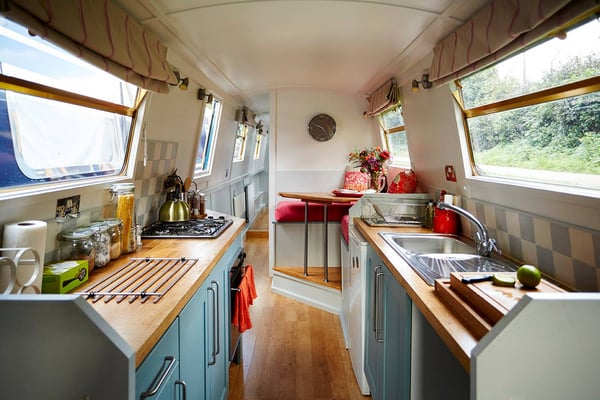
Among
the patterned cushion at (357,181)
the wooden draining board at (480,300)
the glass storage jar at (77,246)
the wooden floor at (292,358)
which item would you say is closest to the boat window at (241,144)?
the patterned cushion at (357,181)

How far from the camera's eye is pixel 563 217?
1.34 metres

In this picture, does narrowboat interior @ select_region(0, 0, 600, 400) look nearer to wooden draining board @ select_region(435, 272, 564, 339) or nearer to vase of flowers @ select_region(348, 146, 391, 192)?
wooden draining board @ select_region(435, 272, 564, 339)

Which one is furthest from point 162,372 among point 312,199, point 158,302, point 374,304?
point 312,199

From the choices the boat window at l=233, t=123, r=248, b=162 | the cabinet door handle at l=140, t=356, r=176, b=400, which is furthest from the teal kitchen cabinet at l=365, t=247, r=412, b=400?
the boat window at l=233, t=123, r=248, b=162

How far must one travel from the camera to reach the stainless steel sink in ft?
5.10

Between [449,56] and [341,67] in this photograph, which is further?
[341,67]

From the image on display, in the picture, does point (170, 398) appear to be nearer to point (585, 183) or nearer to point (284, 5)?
point (585, 183)

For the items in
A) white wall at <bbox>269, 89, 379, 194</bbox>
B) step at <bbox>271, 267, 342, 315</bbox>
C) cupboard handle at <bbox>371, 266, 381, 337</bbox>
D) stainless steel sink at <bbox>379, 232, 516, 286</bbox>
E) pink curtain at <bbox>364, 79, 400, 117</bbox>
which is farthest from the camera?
white wall at <bbox>269, 89, 379, 194</bbox>

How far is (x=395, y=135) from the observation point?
12.8ft

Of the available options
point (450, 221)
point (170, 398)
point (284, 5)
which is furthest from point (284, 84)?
point (170, 398)

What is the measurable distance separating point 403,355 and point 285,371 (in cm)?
130

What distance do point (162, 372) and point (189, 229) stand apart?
4.30 ft

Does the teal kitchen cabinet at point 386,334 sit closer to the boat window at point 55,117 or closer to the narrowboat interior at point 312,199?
the narrowboat interior at point 312,199

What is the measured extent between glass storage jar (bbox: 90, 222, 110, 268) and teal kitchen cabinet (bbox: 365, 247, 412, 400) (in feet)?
4.07
